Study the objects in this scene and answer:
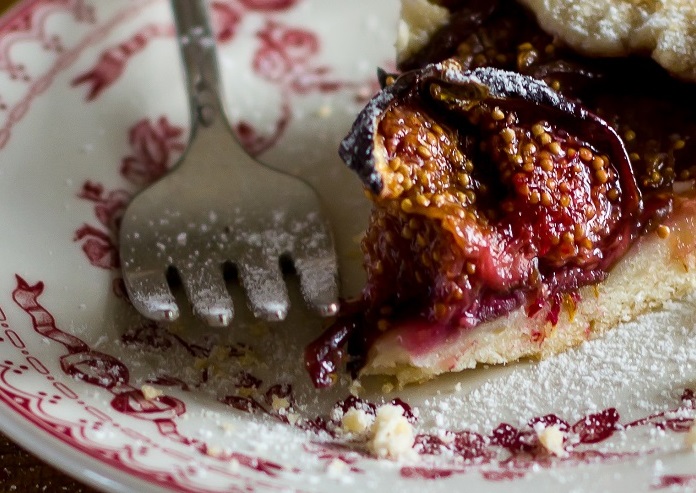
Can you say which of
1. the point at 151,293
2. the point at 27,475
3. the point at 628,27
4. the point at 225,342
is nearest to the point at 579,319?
the point at 628,27

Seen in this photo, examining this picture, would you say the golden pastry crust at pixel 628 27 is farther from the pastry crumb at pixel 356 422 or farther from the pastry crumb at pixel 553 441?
the pastry crumb at pixel 356 422

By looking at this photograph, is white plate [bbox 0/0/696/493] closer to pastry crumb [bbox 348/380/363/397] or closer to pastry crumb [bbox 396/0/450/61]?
pastry crumb [bbox 348/380/363/397]

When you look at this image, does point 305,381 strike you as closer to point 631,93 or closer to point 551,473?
point 551,473

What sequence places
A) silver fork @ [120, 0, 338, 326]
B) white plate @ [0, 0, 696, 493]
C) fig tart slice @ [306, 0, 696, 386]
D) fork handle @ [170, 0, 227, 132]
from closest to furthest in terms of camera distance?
white plate @ [0, 0, 696, 493]
fig tart slice @ [306, 0, 696, 386]
silver fork @ [120, 0, 338, 326]
fork handle @ [170, 0, 227, 132]

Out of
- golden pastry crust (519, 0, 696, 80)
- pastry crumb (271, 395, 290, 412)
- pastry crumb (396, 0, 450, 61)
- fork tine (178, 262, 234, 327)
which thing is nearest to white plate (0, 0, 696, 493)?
pastry crumb (271, 395, 290, 412)

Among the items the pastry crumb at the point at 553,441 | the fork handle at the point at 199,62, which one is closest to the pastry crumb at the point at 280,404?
the pastry crumb at the point at 553,441

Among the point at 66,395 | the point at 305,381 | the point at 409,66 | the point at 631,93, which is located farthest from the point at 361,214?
the point at 66,395
